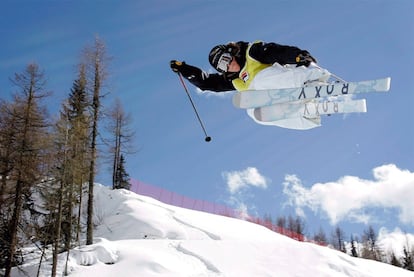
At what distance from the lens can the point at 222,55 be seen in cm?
677

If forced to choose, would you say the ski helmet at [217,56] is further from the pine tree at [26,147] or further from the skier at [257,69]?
the pine tree at [26,147]

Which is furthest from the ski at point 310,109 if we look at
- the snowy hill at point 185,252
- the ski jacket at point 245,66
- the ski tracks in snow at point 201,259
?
the ski tracks in snow at point 201,259

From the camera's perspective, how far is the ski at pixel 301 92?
613cm

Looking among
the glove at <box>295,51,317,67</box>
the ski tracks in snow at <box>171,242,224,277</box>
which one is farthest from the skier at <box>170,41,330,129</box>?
the ski tracks in snow at <box>171,242,224,277</box>

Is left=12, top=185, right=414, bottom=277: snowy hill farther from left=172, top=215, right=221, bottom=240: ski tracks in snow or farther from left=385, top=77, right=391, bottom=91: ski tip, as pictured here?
left=385, top=77, right=391, bottom=91: ski tip

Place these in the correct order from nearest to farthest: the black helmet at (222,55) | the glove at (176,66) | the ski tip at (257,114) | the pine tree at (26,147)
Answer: the black helmet at (222,55), the glove at (176,66), the ski tip at (257,114), the pine tree at (26,147)

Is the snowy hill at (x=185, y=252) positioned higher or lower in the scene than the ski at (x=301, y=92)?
lower

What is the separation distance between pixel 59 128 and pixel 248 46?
35.3ft

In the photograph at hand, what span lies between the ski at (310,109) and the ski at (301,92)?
23 cm

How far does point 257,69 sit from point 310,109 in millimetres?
1143

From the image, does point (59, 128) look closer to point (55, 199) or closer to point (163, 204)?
point (55, 199)

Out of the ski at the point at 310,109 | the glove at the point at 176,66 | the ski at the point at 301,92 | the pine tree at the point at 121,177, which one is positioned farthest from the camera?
the pine tree at the point at 121,177

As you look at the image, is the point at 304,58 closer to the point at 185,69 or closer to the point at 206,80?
the point at 206,80

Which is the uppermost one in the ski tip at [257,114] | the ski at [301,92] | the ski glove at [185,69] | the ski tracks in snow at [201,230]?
the ski glove at [185,69]
